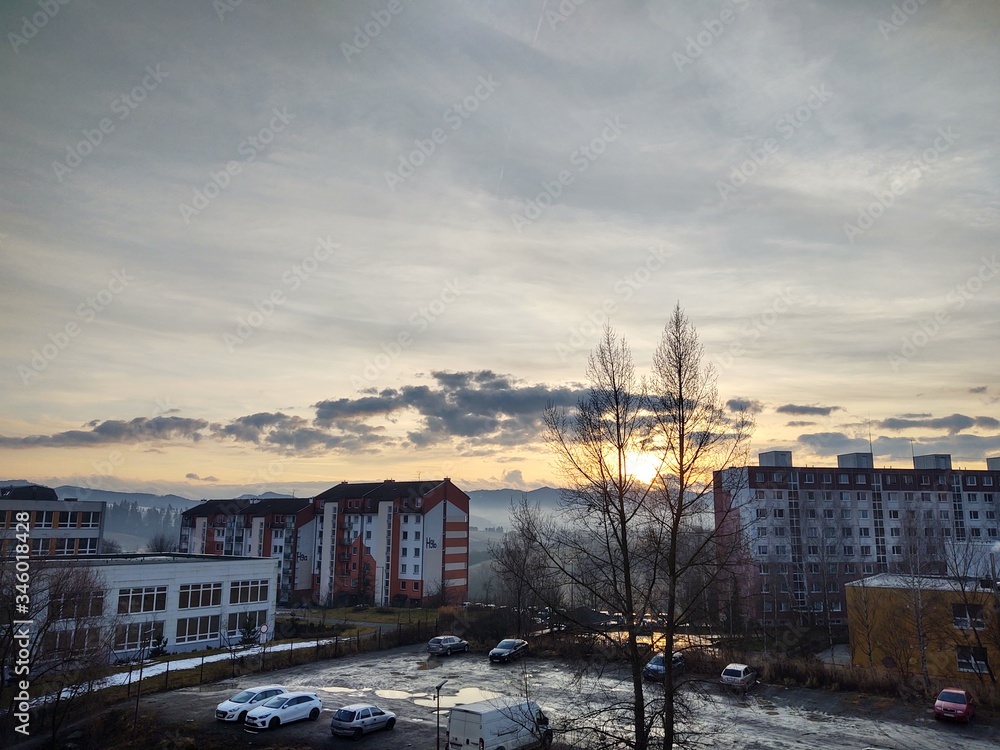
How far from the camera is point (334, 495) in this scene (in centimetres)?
8612

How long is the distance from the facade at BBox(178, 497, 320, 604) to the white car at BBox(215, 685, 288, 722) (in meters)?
57.2

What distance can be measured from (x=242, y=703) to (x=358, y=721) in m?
6.04

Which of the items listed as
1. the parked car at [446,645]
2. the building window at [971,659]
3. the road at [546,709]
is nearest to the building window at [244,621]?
the road at [546,709]

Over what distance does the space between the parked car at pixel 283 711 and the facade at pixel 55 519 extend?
58.7 m

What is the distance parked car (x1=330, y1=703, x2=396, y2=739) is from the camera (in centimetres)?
2498

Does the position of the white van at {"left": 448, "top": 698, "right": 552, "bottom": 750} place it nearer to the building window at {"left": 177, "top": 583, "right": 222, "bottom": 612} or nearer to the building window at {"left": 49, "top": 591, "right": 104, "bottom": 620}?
the building window at {"left": 49, "top": 591, "right": 104, "bottom": 620}

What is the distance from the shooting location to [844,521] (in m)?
73.9

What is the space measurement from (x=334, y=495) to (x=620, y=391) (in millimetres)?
77716

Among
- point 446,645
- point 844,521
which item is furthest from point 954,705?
point 844,521

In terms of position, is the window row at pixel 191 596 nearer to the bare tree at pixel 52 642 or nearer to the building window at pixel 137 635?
the building window at pixel 137 635

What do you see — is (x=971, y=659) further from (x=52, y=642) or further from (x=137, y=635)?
(x=137, y=635)

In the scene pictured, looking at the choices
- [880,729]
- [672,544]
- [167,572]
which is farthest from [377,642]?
[672,544]

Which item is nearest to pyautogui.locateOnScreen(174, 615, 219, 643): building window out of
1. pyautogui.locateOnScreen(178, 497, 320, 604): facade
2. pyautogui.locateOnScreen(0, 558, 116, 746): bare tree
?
pyautogui.locateOnScreen(0, 558, 116, 746): bare tree

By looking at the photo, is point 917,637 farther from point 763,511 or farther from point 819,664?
point 763,511
